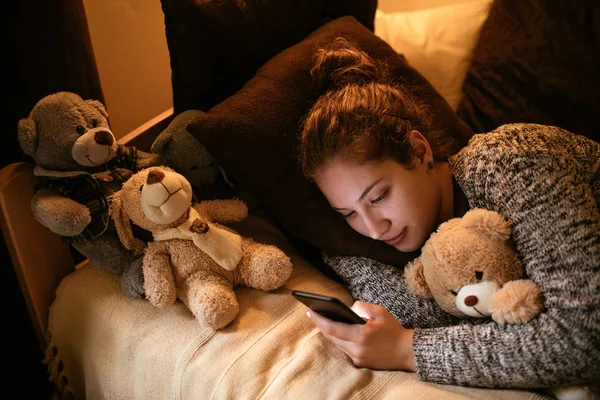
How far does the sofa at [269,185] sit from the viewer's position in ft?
2.93

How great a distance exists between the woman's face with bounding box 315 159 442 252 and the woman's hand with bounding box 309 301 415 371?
0.53 feet

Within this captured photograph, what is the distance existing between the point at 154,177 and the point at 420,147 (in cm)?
51

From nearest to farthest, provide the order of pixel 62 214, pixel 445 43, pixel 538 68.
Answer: pixel 62 214, pixel 538 68, pixel 445 43

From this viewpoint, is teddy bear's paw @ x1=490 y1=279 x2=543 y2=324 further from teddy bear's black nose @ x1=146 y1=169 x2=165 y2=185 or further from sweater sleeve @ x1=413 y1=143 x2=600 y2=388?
teddy bear's black nose @ x1=146 y1=169 x2=165 y2=185

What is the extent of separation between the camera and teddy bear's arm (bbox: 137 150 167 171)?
1.10m

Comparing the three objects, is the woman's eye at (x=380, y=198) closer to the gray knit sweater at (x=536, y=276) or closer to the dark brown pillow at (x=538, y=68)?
the gray knit sweater at (x=536, y=276)

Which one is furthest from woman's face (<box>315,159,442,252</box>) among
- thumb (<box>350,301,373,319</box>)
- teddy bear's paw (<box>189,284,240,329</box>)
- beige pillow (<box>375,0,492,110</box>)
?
beige pillow (<box>375,0,492,110</box>)

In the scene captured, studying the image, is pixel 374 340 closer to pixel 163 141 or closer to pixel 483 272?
pixel 483 272

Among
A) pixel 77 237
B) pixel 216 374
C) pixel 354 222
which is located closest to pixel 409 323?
→ pixel 354 222

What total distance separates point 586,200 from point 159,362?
0.76 m

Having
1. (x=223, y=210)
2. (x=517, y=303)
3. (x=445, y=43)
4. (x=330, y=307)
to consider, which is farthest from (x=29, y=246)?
(x=445, y=43)

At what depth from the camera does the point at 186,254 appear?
97 centimetres

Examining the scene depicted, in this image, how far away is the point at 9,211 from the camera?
1000 mm

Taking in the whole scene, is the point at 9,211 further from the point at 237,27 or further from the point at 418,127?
the point at 418,127
